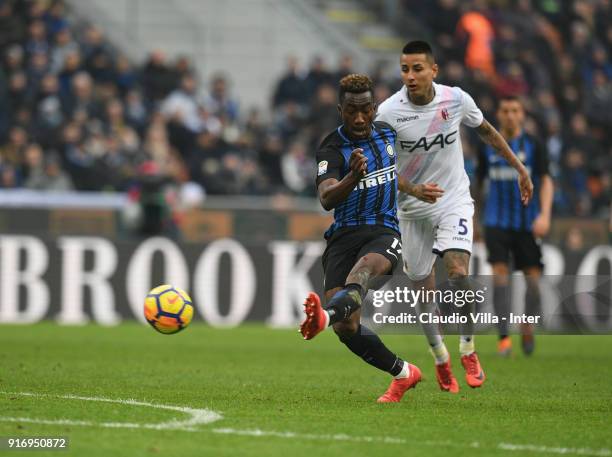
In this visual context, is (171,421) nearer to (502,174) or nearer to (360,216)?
(360,216)

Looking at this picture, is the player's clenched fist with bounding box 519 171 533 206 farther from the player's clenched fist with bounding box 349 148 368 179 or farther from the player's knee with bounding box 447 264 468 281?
the player's clenched fist with bounding box 349 148 368 179

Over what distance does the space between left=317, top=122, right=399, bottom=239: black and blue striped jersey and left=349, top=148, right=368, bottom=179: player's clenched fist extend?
510mm

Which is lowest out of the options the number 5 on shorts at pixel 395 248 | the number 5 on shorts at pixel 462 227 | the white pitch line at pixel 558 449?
the white pitch line at pixel 558 449

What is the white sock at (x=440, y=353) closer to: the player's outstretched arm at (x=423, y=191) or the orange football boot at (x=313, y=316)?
the player's outstretched arm at (x=423, y=191)

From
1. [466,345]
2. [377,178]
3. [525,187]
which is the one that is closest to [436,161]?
[525,187]

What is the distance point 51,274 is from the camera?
17.8 m

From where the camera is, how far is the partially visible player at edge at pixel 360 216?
834cm

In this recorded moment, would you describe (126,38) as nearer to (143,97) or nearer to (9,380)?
(143,97)

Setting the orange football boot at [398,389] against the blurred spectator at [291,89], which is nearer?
the orange football boot at [398,389]

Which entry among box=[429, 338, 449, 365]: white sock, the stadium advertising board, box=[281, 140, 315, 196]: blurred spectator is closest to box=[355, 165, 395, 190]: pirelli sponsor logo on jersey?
box=[429, 338, 449, 365]: white sock

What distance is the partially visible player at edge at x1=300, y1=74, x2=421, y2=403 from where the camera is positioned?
834 cm

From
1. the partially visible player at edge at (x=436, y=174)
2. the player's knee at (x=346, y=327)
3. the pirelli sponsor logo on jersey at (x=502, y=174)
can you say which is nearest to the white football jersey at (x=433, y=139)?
the partially visible player at edge at (x=436, y=174)

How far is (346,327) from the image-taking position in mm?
8375

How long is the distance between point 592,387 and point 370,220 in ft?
9.13
